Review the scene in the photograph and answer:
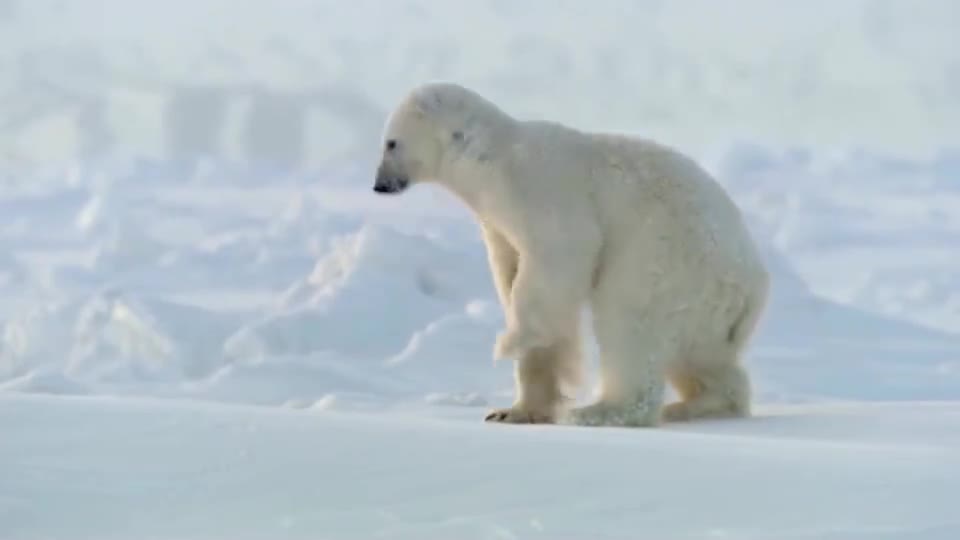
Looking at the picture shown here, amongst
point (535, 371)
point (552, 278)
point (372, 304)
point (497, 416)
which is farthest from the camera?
point (372, 304)

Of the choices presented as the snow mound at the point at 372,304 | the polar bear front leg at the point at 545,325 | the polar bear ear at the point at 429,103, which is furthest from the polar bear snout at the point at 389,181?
the snow mound at the point at 372,304

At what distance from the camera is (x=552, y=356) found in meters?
5.68

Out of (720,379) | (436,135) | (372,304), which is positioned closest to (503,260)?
(436,135)

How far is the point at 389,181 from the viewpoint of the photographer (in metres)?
5.77

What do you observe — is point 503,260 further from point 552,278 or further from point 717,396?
point 717,396

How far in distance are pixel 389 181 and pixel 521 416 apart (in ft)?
3.36

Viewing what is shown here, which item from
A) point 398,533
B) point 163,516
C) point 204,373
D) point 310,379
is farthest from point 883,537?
point 204,373

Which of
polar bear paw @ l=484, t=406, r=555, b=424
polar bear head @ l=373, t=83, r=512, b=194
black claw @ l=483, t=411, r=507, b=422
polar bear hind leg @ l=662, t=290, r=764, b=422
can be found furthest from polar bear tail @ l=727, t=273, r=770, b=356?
polar bear head @ l=373, t=83, r=512, b=194

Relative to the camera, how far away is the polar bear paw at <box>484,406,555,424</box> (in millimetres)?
5590

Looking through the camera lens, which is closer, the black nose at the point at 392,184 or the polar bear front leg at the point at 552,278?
the polar bear front leg at the point at 552,278

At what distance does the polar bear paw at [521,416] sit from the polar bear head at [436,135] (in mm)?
873

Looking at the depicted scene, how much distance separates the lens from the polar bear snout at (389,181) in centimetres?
576

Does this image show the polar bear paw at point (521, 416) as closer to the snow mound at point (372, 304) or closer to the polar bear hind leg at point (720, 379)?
the polar bear hind leg at point (720, 379)

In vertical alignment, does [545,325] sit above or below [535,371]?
above
